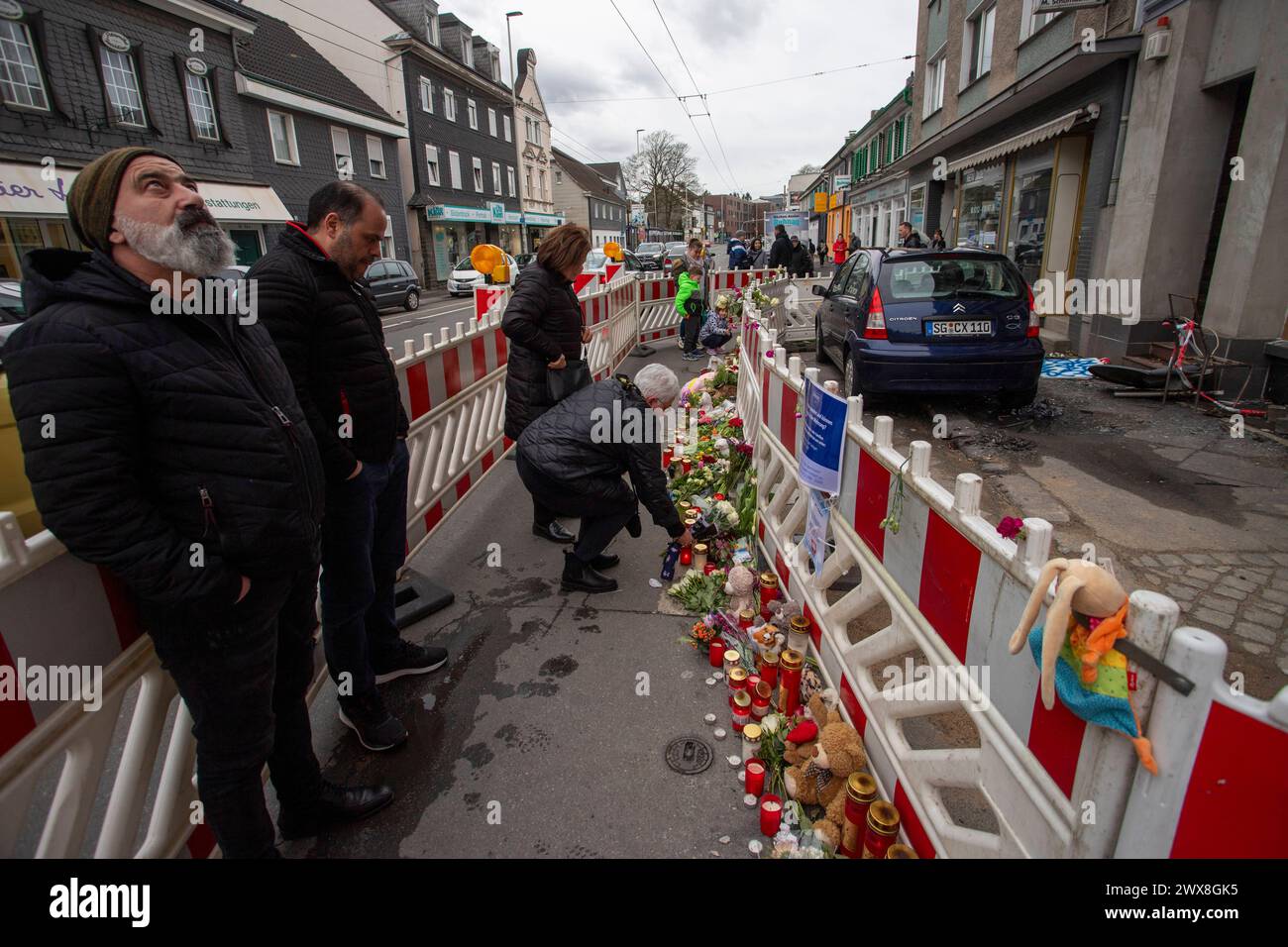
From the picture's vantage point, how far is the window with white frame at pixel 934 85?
60.1 feet

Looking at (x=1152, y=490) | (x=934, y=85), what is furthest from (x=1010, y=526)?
(x=934, y=85)

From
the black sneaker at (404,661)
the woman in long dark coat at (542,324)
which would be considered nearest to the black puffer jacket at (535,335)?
the woman in long dark coat at (542,324)

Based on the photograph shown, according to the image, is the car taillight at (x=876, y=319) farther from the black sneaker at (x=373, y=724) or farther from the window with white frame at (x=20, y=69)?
the window with white frame at (x=20, y=69)

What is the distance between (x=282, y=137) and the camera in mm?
22844

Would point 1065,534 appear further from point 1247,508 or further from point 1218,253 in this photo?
point 1218,253

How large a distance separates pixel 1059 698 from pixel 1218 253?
9160 mm

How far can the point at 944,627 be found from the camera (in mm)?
1912

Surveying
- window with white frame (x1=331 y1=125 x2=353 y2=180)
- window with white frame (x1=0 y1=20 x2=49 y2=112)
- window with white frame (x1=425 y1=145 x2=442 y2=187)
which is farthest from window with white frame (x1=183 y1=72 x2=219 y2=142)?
window with white frame (x1=425 y1=145 x2=442 y2=187)

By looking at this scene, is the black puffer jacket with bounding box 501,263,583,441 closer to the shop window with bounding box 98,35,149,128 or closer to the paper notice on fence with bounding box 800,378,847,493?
the paper notice on fence with bounding box 800,378,847,493

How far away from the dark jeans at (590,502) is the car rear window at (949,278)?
426 cm

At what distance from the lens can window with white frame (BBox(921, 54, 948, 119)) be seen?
60.1ft
